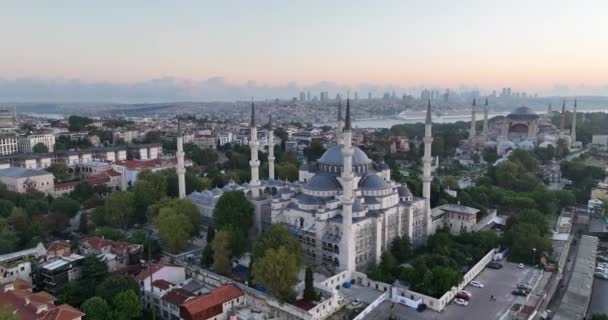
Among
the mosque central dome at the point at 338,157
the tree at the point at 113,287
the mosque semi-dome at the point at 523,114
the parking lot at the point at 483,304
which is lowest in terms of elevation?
the parking lot at the point at 483,304

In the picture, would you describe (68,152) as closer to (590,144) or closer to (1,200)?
(1,200)

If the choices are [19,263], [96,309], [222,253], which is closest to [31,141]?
[19,263]

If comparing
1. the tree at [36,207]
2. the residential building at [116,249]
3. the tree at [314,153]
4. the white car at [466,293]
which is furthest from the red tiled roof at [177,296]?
the tree at [314,153]

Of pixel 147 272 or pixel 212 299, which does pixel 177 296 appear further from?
pixel 147 272

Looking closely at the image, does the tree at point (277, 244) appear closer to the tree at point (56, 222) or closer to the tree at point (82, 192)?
the tree at point (56, 222)

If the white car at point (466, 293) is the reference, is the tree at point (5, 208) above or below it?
above

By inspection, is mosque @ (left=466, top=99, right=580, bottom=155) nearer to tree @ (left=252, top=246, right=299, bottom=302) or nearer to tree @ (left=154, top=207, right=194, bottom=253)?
tree @ (left=154, top=207, right=194, bottom=253)

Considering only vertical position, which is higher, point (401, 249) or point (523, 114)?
point (523, 114)
